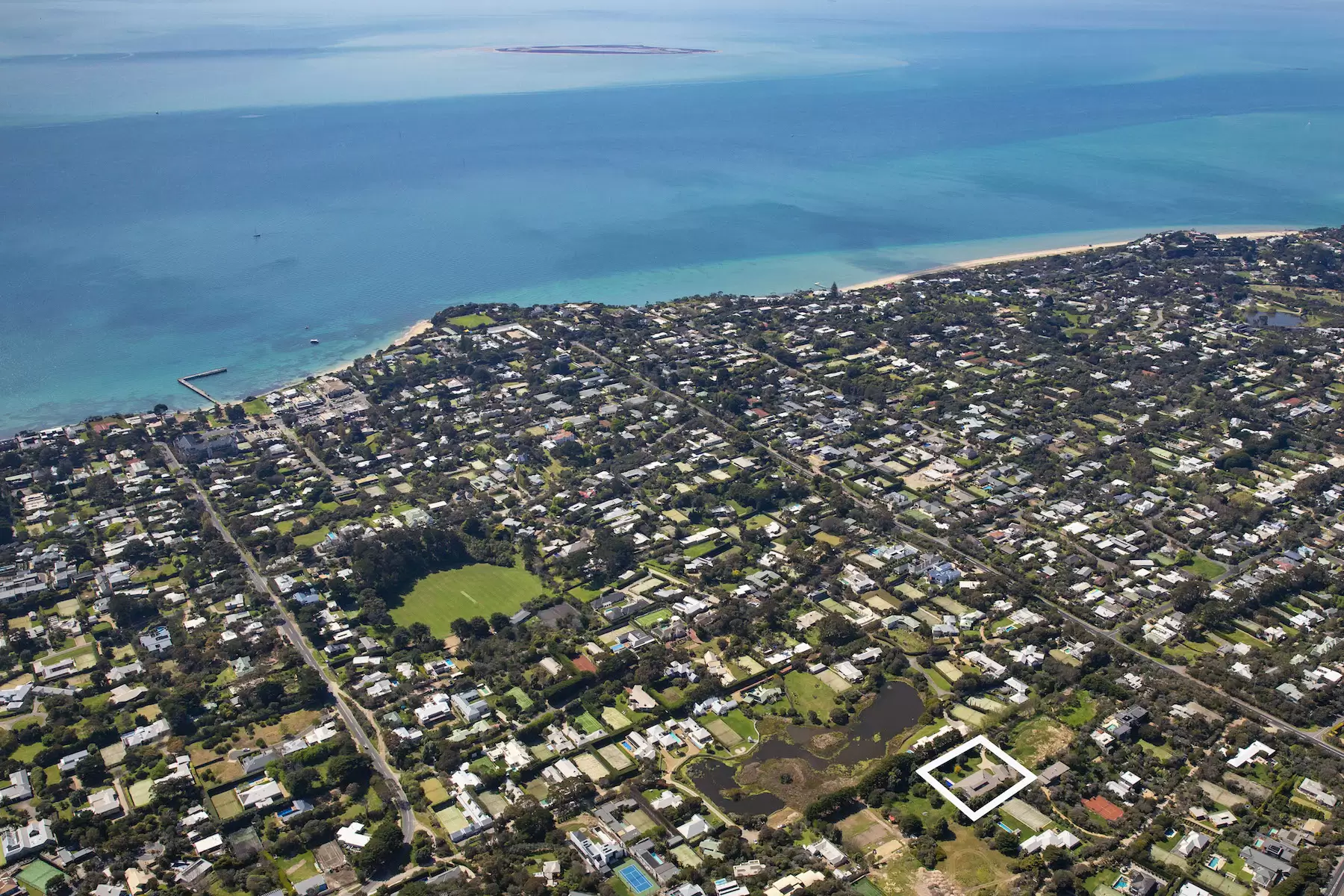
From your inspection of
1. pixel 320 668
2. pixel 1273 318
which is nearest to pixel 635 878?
pixel 320 668

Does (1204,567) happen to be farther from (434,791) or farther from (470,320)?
(470,320)

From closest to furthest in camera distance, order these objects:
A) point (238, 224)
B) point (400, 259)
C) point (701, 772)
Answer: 1. point (701, 772)
2. point (400, 259)
3. point (238, 224)

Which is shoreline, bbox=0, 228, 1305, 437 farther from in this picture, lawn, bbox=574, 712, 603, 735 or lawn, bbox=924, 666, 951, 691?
lawn, bbox=924, 666, 951, 691

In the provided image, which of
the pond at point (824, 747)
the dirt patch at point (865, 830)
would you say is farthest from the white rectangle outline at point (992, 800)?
the dirt patch at point (865, 830)

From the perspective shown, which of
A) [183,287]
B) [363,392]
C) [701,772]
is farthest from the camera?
[183,287]

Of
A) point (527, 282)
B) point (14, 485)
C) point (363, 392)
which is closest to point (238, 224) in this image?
point (527, 282)

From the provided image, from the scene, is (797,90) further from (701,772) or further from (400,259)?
(701,772)

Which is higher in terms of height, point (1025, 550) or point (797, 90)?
point (797, 90)
